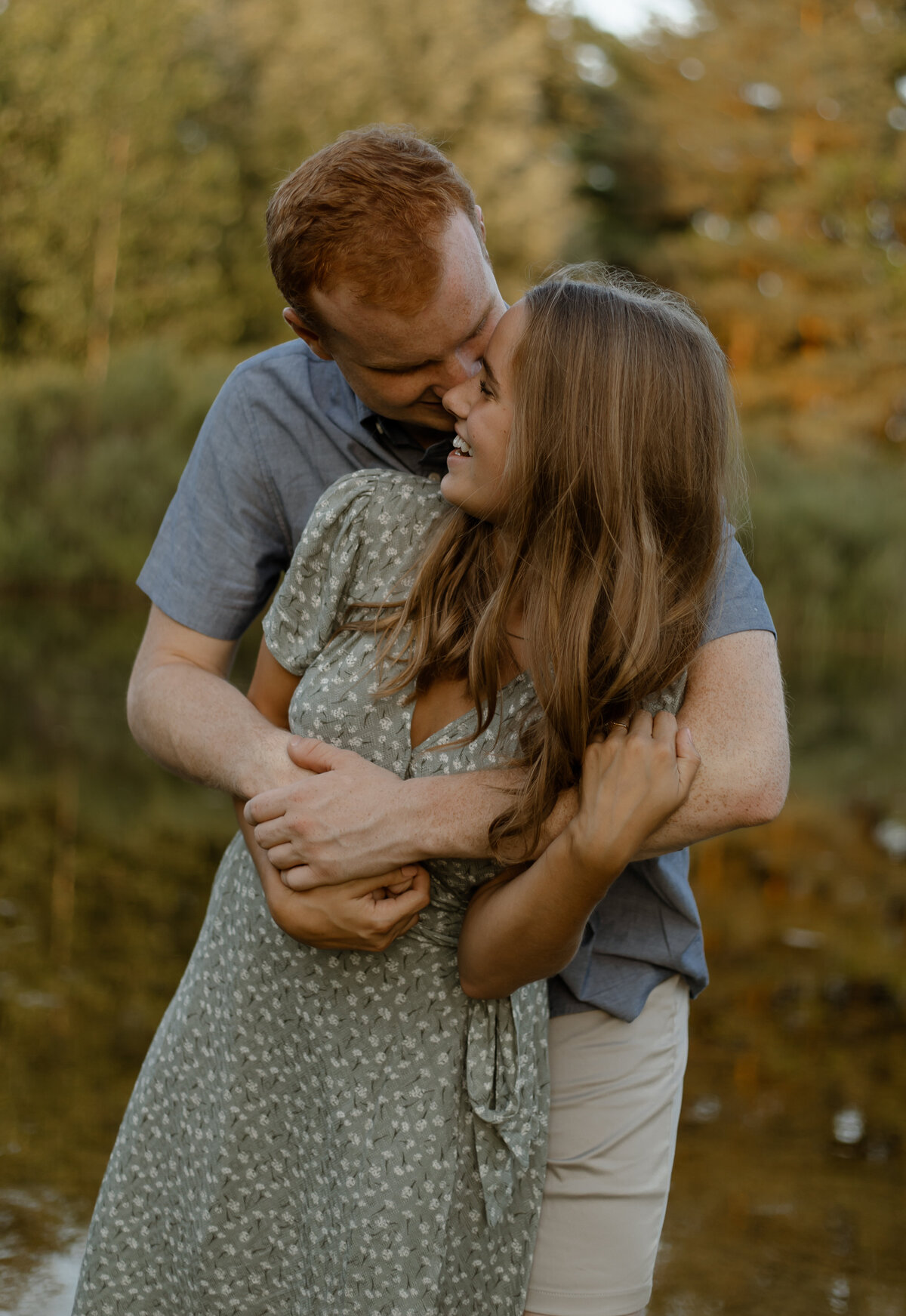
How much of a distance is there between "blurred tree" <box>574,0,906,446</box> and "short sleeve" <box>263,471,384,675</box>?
25.6 metres

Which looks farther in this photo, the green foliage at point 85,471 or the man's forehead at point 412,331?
the green foliage at point 85,471

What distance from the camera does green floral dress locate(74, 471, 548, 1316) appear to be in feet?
5.68

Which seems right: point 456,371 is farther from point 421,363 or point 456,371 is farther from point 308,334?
point 308,334

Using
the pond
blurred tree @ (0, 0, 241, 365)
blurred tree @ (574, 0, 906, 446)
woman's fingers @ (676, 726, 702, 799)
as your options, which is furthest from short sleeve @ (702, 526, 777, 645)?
blurred tree @ (574, 0, 906, 446)

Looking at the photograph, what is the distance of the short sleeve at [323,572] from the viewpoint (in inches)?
72.1

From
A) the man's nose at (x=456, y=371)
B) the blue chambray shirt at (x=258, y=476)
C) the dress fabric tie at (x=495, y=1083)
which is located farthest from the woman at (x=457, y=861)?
the blue chambray shirt at (x=258, y=476)

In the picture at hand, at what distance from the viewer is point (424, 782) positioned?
170 cm

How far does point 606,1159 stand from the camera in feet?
6.39

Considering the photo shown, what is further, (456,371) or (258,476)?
(258,476)

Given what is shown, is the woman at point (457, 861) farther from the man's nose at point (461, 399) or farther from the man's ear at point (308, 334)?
the man's ear at point (308, 334)

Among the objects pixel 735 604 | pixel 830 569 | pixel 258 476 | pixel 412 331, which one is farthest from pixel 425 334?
pixel 830 569

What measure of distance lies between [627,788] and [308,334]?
36.7 inches

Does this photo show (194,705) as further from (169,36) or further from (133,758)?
(169,36)

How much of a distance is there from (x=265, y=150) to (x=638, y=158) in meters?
8.85
